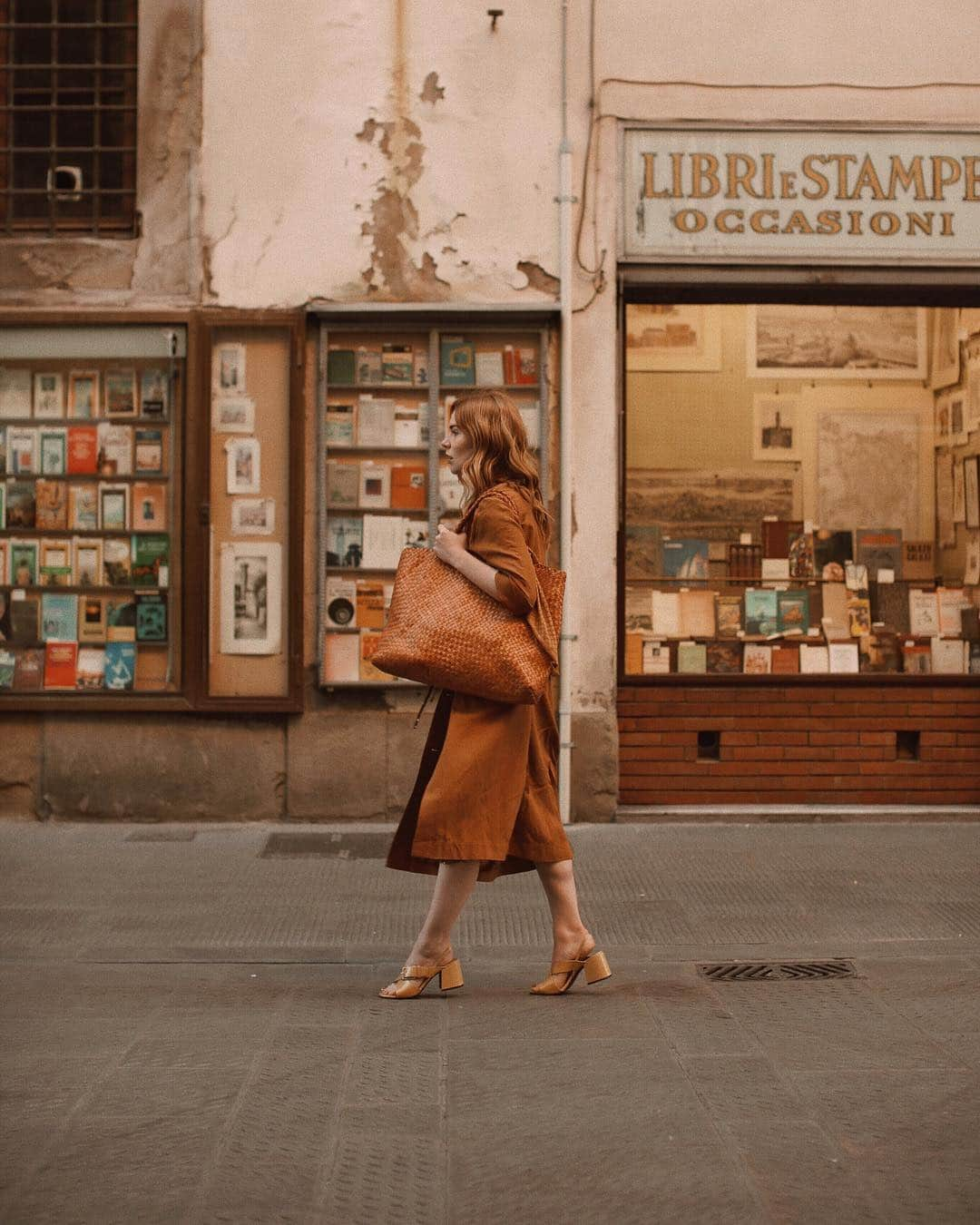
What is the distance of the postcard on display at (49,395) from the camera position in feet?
30.3

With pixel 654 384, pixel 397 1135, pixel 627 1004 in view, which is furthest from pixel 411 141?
pixel 397 1135

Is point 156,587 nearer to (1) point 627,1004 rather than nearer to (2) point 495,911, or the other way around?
(2) point 495,911

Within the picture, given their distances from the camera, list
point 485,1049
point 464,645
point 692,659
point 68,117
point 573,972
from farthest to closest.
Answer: point 692,659 < point 68,117 < point 573,972 < point 464,645 < point 485,1049

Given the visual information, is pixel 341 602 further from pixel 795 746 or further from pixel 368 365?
pixel 795 746

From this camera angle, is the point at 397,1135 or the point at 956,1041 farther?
the point at 956,1041

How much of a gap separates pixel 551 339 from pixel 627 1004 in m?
4.71

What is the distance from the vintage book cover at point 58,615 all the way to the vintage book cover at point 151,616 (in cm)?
37

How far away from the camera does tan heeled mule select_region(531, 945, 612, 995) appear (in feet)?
17.9

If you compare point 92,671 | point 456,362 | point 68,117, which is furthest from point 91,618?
point 68,117

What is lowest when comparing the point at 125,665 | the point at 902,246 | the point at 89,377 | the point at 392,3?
the point at 125,665

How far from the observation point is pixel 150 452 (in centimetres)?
922

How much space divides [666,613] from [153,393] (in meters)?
3.24

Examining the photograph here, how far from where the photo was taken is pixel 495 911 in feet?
22.8

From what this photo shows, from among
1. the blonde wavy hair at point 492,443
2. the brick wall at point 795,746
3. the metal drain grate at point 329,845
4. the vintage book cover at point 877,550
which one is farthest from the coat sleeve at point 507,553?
the vintage book cover at point 877,550
